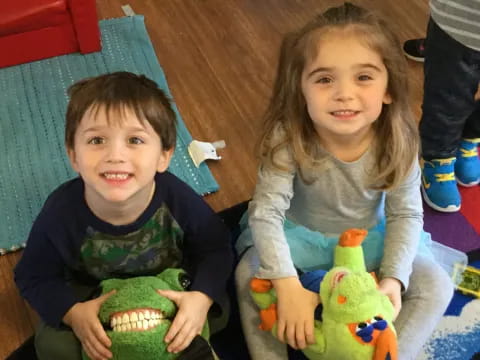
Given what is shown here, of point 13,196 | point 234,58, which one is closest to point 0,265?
point 13,196

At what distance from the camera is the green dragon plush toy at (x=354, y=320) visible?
0.85 metres

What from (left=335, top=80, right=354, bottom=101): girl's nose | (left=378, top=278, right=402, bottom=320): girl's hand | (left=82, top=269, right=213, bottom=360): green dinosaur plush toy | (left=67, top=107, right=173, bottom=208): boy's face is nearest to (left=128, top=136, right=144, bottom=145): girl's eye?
(left=67, top=107, right=173, bottom=208): boy's face

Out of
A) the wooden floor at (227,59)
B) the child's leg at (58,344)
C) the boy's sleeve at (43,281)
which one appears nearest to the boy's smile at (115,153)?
the boy's sleeve at (43,281)

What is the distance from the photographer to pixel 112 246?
3.31 ft

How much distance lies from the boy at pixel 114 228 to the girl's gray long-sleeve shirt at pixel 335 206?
0.09 m

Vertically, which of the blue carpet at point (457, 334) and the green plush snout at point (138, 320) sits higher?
the green plush snout at point (138, 320)

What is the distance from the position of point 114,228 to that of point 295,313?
33 centimetres

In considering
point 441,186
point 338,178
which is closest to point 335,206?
point 338,178

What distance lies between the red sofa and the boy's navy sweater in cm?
78

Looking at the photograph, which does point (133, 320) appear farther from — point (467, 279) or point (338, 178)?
point (467, 279)

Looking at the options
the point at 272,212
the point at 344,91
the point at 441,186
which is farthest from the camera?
Result: the point at 441,186

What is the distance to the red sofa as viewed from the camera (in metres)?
1.59

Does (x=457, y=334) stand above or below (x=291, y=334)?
below

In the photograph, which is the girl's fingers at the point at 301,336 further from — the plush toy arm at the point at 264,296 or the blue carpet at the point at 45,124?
the blue carpet at the point at 45,124
